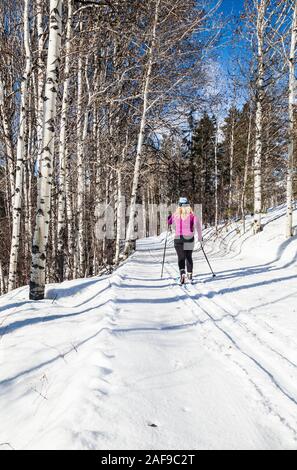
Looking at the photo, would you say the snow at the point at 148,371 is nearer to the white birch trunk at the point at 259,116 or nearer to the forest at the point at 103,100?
the forest at the point at 103,100

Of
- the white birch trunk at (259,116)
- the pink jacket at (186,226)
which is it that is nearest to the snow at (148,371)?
the pink jacket at (186,226)

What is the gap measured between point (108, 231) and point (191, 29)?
42.0 ft

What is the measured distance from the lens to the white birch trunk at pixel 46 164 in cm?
600

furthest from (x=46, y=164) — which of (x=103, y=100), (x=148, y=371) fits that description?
(x=103, y=100)

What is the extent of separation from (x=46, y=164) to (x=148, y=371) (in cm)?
429

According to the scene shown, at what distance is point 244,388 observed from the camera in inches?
118

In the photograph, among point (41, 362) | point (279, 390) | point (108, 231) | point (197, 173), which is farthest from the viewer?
point (197, 173)

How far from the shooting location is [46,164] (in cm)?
613

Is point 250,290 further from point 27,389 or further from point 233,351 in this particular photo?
point 27,389

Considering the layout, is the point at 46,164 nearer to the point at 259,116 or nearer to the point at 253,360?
the point at 253,360

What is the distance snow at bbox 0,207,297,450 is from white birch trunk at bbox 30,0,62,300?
51 centimetres

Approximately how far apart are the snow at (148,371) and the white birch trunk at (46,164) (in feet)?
1.67

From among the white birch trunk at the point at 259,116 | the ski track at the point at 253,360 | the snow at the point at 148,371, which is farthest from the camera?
the white birch trunk at the point at 259,116
